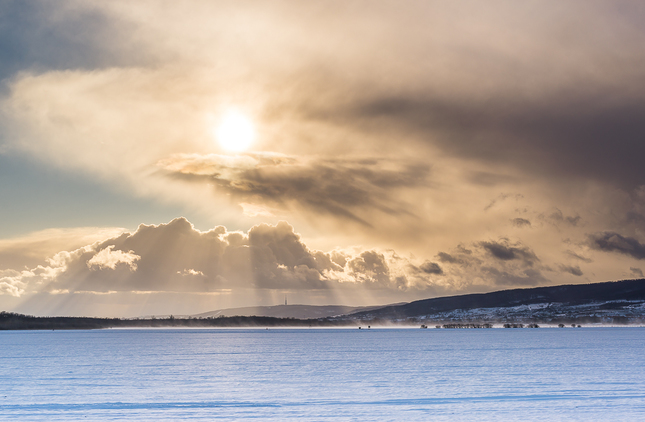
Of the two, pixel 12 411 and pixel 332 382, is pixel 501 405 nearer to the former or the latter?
pixel 332 382

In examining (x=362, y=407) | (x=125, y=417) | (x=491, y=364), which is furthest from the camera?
(x=491, y=364)

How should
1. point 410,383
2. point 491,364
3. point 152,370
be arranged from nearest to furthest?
point 410,383 → point 152,370 → point 491,364

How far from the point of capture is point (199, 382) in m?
79.7

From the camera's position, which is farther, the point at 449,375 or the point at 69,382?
the point at 449,375

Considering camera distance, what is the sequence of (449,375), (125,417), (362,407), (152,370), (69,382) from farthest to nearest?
1. (152,370)
2. (449,375)
3. (69,382)
4. (362,407)
5. (125,417)

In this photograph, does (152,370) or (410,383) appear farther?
(152,370)

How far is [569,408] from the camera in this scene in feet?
179

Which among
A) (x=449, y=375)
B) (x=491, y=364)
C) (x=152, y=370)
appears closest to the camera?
(x=449, y=375)

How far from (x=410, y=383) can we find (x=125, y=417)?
39.1 m

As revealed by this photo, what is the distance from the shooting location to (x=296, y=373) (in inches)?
3696

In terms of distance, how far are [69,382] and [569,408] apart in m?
65.9

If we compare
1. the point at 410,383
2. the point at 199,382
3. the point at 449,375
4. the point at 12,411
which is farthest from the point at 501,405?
the point at 12,411

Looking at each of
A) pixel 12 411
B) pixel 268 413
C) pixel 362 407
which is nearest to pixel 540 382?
pixel 362 407

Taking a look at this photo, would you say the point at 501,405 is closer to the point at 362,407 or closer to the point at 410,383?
the point at 362,407
